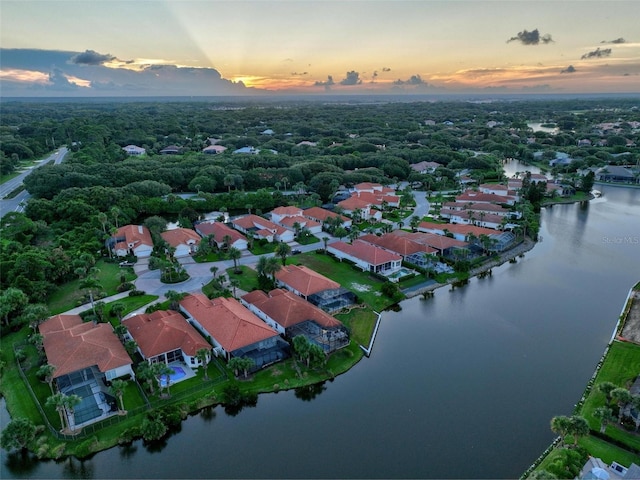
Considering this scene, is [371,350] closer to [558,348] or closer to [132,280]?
[558,348]

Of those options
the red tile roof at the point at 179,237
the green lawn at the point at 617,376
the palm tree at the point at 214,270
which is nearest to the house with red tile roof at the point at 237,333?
the palm tree at the point at 214,270

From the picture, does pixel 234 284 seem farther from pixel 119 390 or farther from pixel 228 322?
pixel 119 390

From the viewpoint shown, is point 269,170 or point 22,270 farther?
point 269,170

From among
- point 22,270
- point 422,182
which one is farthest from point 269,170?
point 22,270

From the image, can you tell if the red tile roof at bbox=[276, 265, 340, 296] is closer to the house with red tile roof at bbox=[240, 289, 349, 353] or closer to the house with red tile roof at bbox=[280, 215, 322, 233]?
the house with red tile roof at bbox=[240, 289, 349, 353]

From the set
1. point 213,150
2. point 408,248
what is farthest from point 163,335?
point 213,150

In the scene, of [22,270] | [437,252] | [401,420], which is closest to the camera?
[401,420]
